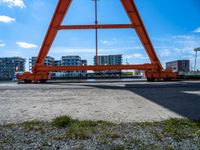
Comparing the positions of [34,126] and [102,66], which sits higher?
[102,66]

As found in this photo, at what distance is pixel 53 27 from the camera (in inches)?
776

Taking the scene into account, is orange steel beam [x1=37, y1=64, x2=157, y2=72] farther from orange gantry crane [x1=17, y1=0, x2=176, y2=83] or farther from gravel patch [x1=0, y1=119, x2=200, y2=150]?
gravel patch [x1=0, y1=119, x2=200, y2=150]

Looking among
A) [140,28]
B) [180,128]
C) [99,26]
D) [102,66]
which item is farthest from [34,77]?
[180,128]

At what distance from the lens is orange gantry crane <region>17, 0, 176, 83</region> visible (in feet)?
62.7

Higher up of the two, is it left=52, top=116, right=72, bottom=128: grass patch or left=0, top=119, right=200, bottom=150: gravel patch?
Answer: left=52, top=116, right=72, bottom=128: grass patch

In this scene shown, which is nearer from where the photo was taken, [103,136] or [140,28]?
[103,136]

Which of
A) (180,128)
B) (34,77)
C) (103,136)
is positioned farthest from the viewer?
(34,77)

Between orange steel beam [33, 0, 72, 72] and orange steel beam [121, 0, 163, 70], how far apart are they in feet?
16.8

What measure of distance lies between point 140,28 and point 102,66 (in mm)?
4869

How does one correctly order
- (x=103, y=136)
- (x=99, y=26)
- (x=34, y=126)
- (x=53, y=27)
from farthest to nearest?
(x=99, y=26)
(x=53, y=27)
(x=34, y=126)
(x=103, y=136)

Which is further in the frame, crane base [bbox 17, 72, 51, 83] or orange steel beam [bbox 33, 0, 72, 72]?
crane base [bbox 17, 72, 51, 83]

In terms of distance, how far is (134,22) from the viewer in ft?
64.3

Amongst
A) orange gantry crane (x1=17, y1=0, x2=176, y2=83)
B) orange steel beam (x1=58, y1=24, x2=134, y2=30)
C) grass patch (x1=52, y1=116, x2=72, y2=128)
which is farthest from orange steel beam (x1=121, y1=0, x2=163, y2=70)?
grass patch (x1=52, y1=116, x2=72, y2=128)

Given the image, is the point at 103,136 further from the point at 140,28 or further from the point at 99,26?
the point at 140,28
